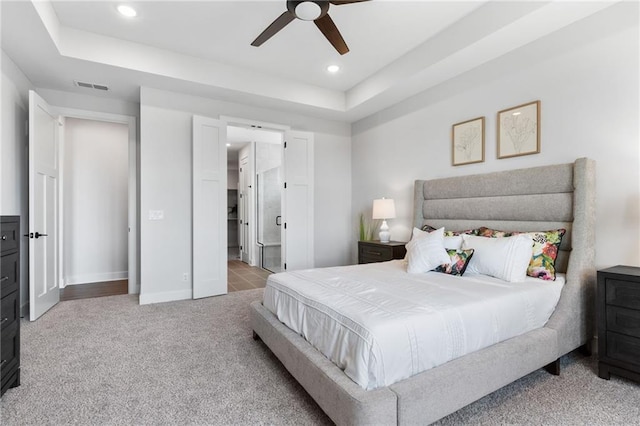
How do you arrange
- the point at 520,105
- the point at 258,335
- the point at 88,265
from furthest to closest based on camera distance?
Result: the point at 88,265, the point at 520,105, the point at 258,335

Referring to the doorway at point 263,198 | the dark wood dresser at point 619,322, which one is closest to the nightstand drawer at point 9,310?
the dark wood dresser at point 619,322

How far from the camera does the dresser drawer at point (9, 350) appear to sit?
1.87m

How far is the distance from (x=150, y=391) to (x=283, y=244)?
2970 mm

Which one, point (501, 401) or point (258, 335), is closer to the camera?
point (501, 401)

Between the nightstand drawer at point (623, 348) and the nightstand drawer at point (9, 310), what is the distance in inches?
150

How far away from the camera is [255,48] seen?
3.56 metres

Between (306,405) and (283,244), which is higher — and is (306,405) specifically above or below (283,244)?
below

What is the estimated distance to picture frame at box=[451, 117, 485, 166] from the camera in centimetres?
339

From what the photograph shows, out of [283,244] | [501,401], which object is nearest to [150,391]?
[501,401]

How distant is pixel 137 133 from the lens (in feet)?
14.5

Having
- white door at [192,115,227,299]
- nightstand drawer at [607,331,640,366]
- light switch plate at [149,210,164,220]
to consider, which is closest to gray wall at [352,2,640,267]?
nightstand drawer at [607,331,640,366]

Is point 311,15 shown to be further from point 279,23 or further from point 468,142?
point 468,142

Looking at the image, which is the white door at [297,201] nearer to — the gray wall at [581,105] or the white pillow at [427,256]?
the gray wall at [581,105]

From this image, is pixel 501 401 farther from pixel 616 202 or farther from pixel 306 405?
pixel 616 202
